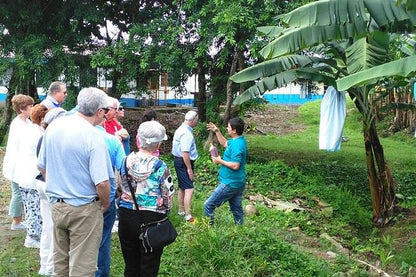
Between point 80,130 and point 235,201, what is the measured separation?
2.95 metres

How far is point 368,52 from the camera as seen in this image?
7.62 meters

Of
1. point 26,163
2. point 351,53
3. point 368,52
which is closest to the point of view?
point 26,163

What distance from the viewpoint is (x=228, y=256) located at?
4.65m

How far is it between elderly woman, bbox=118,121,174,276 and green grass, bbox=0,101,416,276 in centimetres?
92

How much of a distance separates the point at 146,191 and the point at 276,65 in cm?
549

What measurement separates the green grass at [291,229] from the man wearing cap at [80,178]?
1.28 metres

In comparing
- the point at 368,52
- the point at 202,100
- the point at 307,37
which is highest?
the point at 307,37

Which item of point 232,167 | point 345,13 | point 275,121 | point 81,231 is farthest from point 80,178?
point 275,121

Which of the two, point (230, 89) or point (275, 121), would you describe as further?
point (275, 121)

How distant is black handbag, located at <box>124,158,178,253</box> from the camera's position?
377cm

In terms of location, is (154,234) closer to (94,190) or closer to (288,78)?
(94,190)

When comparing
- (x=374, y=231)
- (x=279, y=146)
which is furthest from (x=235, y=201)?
(x=279, y=146)

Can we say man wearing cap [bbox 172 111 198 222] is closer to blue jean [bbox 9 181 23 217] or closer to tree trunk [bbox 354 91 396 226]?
blue jean [bbox 9 181 23 217]

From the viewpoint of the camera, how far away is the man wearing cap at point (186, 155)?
645 cm
